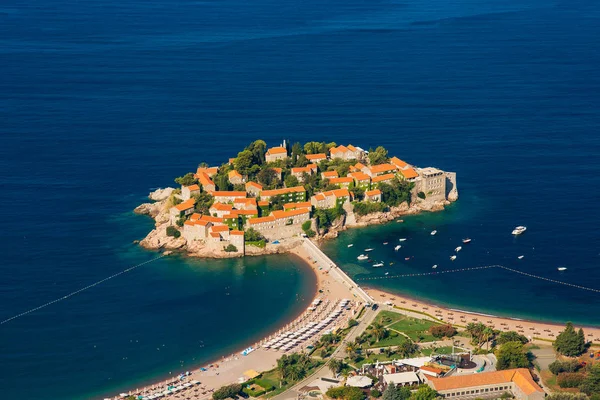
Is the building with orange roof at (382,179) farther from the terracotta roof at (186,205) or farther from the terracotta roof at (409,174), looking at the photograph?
the terracotta roof at (186,205)

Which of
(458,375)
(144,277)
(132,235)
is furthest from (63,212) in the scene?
(458,375)

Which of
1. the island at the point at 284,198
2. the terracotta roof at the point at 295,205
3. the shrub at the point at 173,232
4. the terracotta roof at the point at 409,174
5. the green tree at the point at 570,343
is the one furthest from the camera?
the terracotta roof at the point at 409,174

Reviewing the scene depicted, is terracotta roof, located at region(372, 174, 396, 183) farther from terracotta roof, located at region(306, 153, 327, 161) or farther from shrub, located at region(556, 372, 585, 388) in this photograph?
shrub, located at region(556, 372, 585, 388)

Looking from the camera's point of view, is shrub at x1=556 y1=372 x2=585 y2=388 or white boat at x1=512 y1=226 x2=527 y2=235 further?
white boat at x1=512 y1=226 x2=527 y2=235

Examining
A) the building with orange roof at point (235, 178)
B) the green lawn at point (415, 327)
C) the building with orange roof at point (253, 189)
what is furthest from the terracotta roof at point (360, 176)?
the green lawn at point (415, 327)

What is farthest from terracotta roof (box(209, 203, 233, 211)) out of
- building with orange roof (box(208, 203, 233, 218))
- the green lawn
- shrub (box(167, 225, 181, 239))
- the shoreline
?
the green lawn

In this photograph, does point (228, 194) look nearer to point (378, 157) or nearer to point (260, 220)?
point (260, 220)

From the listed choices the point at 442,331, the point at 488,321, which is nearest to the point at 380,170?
the point at 488,321
